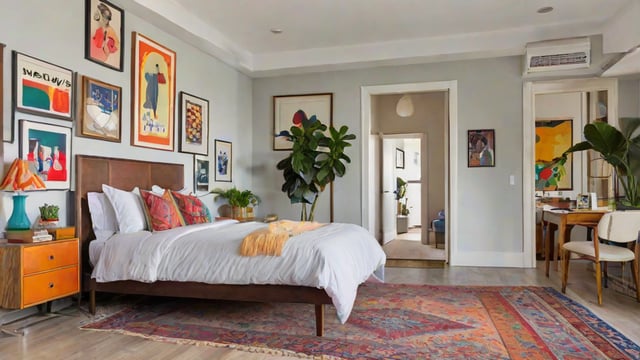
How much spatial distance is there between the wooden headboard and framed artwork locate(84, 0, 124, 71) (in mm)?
868

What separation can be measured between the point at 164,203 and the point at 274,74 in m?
3.05

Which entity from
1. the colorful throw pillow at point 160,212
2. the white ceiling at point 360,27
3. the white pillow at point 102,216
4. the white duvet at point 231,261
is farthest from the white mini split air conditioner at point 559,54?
the white pillow at point 102,216

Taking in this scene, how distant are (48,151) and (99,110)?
61 cm

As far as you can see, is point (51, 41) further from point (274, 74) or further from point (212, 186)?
point (274, 74)

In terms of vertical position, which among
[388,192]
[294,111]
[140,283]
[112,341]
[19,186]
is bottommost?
[112,341]

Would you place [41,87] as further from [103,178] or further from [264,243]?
[264,243]

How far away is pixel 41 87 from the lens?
3.17m

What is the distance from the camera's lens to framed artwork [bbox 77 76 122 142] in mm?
3520

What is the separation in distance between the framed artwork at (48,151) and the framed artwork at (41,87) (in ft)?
0.38

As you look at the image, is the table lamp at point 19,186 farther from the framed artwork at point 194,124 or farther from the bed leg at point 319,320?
the bed leg at point 319,320

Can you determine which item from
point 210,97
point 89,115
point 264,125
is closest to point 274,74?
point 264,125

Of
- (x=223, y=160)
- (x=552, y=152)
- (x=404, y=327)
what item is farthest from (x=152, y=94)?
(x=552, y=152)

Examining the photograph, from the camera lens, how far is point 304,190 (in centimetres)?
560

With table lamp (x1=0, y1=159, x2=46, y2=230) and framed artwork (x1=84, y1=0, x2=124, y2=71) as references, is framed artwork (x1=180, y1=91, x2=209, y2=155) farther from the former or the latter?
table lamp (x1=0, y1=159, x2=46, y2=230)
